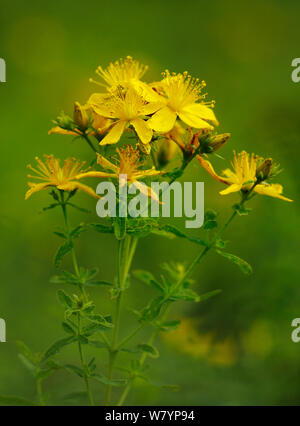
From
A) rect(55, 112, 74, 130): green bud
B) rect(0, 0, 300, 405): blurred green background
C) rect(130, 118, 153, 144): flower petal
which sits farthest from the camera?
rect(0, 0, 300, 405): blurred green background

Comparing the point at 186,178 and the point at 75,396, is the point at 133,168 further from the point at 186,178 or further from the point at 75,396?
the point at 186,178

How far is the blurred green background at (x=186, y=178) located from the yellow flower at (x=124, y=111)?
1.87 feet

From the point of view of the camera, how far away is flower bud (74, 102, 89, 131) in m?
1.28

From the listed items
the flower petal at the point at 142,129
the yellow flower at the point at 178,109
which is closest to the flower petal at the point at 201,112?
the yellow flower at the point at 178,109

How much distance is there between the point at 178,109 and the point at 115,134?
7.0 inches

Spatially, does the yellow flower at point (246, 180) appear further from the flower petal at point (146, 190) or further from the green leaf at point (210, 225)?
the flower petal at point (146, 190)

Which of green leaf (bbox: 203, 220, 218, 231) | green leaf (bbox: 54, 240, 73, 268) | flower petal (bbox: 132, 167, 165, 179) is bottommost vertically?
green leaf (bbox: 54, 240, 73, 268)

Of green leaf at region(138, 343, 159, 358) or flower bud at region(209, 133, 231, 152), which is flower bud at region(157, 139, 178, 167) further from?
green leaf at region(138, 343, 159, 358)

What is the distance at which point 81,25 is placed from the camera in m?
3.64

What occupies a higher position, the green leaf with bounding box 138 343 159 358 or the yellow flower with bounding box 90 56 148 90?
the yellow flower with bounding box 90 56 148 90

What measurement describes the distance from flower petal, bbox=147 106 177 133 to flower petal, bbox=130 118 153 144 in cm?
2

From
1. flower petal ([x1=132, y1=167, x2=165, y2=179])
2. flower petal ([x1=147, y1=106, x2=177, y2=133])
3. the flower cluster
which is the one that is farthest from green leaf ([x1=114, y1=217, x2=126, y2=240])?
flower petal ([x1=147, y1=106, x2=177, y2=133])

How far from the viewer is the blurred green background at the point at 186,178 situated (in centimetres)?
197
